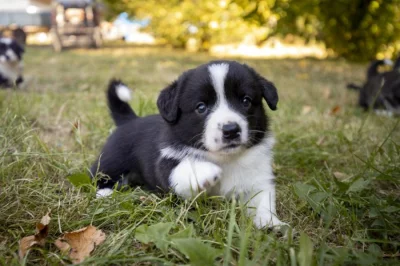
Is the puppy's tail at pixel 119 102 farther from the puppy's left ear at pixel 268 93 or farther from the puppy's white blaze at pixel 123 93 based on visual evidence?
the puppy's left ear at pixel 268 93

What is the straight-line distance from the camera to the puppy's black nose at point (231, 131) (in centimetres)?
215

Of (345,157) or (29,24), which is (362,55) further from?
(29,24)

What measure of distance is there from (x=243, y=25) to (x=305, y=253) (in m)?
12.7

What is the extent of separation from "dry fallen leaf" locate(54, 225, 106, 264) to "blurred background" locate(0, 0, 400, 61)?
6190mm

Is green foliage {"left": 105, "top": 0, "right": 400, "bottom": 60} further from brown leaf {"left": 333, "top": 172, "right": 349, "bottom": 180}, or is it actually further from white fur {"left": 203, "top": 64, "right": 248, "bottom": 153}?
white fur {"left": 203, "top": 64, "right": 248, "bottom": 153}

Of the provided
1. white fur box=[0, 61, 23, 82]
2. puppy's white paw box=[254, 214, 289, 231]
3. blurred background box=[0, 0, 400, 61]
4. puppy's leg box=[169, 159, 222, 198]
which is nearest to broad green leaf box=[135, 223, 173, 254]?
puppy's leg box=[169, 159, 222, 198]

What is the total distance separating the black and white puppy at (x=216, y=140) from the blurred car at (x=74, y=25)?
13215 millimetres

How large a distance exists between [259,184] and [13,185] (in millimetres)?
1360

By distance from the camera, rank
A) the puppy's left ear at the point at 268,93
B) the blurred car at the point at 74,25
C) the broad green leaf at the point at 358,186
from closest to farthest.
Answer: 1. the broad green leaf at the point at 358,186
2. the puppy's left ear at the point at 268,93
3. the blurred car at the point at 74,25

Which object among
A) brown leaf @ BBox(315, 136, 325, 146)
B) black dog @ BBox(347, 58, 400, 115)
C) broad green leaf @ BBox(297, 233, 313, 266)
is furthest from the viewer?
black dog @ BBox(347, 58, 400, 115)

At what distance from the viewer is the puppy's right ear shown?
2377 millimetres

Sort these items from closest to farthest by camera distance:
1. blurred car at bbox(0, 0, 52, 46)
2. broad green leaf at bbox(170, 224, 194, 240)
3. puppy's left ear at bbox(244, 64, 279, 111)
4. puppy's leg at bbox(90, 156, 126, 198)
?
broad green leaf at bbox(170, 224, 194, 240), puppy's left ear at bbox(244, 64, 279, 111), puppy's leg at bbox(90, 156, 126, 198), blurred car at bbox(0, 0, 52, 46)

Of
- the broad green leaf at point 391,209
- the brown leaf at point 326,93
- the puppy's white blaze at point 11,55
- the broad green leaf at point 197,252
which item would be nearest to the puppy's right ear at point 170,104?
the broad green leaf at point 197,252

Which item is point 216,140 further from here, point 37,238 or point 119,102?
point 119,102
